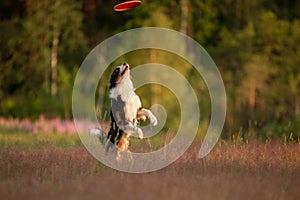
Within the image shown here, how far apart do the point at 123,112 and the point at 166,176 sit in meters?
1.75

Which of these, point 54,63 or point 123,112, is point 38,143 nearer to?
point 123,112

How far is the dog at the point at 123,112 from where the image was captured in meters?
11.0

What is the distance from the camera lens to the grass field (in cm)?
823

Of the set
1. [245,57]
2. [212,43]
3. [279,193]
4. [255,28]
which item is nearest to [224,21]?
[212,43]

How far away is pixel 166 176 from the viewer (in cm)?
970

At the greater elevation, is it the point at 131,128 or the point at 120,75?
the point at 120,75

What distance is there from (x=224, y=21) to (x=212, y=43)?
1884 mm

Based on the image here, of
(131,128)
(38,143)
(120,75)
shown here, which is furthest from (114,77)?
(38,143)

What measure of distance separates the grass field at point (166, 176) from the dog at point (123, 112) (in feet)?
1.63

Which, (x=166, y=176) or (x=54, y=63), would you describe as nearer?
(x=166, y=176)

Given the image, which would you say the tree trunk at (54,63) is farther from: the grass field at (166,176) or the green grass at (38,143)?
the grass field at (166,176)

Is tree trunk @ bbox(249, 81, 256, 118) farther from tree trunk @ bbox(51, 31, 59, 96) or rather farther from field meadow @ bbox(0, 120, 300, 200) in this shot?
field meadow @ bbox(0, 120, 300, 200)

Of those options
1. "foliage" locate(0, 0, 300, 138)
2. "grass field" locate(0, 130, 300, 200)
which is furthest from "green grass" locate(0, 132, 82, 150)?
"foliage" locate(0, 0, 300, 138)

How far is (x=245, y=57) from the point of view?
33875mm
